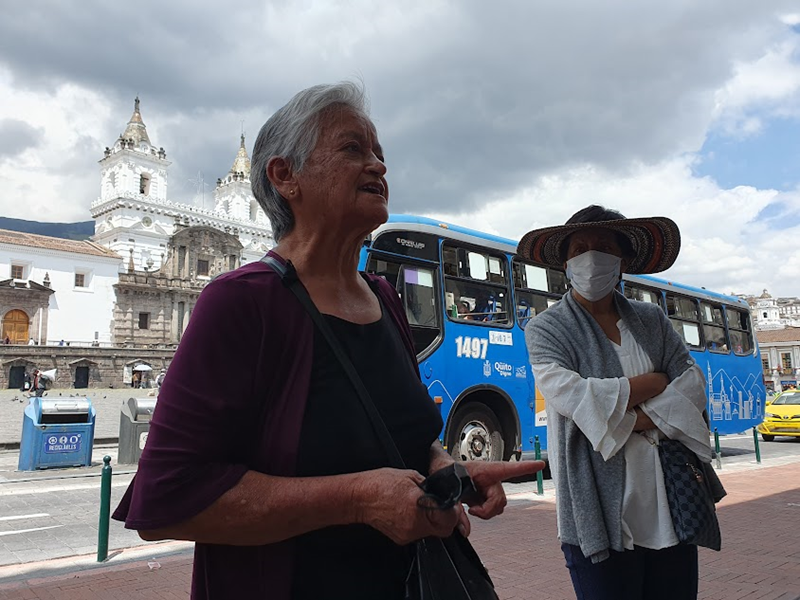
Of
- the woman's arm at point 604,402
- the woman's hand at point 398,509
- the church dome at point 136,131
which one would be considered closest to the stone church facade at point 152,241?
the church dome at point 136,131

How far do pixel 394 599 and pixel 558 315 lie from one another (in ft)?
5.54

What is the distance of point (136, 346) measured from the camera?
5066 centimetres

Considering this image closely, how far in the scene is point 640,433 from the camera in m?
2.47

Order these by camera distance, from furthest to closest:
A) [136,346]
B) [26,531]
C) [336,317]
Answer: [136,346], [26,531], [336,317]

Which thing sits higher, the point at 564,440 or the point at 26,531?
the point at 564,440

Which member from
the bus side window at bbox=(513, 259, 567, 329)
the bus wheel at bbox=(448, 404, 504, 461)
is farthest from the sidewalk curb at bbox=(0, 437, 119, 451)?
the bus side window at bbox=(513, 259, 567, 329)

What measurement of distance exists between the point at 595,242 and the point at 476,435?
22.4 ft

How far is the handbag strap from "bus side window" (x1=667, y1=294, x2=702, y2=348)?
43.4ft

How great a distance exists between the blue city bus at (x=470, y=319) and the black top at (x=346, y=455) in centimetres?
650

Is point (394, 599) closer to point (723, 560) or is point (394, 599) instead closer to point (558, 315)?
A: point (558, 315)

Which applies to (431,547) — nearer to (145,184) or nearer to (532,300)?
(532,300)

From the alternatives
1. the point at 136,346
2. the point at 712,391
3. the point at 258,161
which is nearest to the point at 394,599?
the point at 258,161

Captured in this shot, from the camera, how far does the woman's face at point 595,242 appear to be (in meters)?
2.91

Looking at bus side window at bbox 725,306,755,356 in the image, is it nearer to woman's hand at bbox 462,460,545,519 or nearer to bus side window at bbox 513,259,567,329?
bus side window at bbox 513,259,567,329
